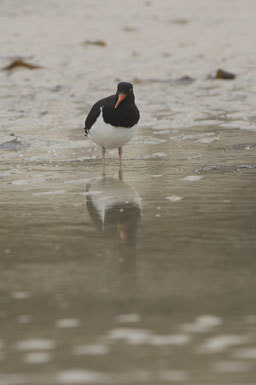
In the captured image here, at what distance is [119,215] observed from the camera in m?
5.50

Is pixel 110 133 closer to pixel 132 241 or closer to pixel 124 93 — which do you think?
pixel 124 93

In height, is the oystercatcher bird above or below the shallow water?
above

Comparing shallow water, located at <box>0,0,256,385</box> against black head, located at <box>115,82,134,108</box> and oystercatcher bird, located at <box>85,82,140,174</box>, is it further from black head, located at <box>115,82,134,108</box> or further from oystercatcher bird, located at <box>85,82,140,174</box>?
black head, located at <box>115,82,134,108</box>

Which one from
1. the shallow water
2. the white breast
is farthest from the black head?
the shallow water

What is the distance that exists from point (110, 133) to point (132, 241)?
263 cm

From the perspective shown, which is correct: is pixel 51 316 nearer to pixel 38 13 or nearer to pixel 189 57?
pixel 189 57

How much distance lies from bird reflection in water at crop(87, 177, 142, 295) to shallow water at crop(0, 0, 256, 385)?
13 millimetres

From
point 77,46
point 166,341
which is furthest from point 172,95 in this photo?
point 166,341

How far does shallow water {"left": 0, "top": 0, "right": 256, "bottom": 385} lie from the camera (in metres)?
3.14

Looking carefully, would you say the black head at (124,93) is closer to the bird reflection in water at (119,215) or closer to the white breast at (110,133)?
the white breast at (110,133)

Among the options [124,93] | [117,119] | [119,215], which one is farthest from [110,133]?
[119,215]

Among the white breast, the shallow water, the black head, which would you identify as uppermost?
the black head

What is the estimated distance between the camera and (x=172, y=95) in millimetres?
12055

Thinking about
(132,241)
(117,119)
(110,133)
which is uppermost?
(117,119)
